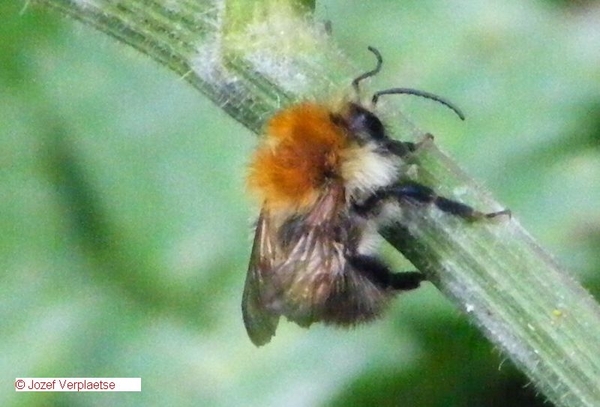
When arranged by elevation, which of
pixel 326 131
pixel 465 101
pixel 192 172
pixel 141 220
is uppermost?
pixel 326 131

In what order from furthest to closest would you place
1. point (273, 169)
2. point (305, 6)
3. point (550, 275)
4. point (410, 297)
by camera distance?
point (410, 297) → point (273, 169) → point (305, 6) → point (550, 275)

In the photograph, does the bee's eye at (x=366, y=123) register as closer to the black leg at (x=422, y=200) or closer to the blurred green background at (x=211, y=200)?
the black leg at (x=422, y=200)

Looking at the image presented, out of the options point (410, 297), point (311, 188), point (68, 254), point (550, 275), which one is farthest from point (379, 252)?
point (68, 254)

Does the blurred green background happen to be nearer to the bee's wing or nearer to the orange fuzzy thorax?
the bee's wing

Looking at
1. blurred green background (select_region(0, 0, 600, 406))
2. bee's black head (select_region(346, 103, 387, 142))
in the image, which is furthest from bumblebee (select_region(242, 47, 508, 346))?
blurred green background (select_region(0, 0, 600, 406))

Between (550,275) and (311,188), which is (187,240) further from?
(550,275)

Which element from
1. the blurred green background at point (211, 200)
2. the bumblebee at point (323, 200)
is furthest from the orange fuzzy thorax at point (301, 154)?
the blurred green background at point (211, 200)
